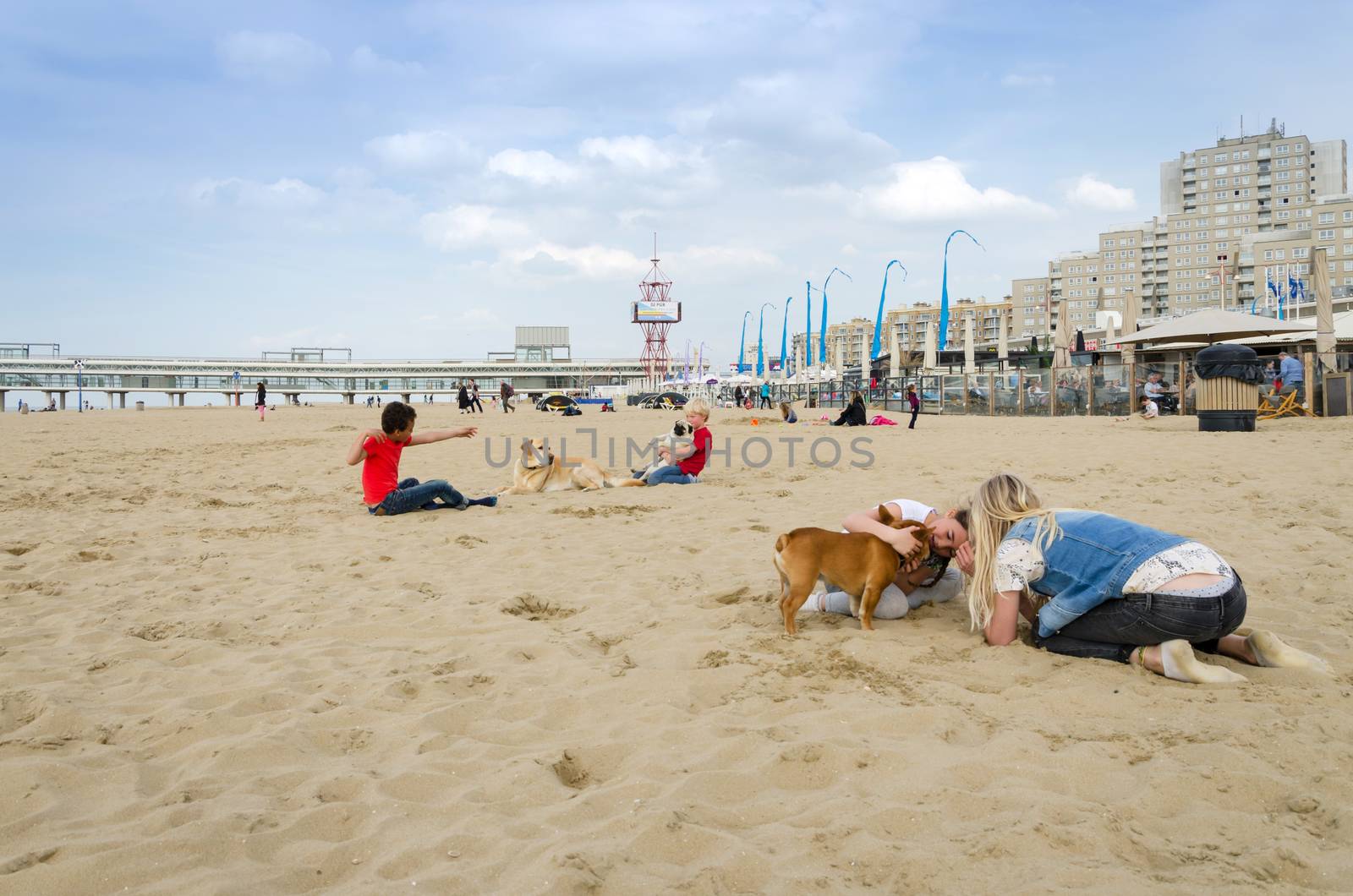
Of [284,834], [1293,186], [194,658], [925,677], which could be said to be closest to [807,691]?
[925,677]

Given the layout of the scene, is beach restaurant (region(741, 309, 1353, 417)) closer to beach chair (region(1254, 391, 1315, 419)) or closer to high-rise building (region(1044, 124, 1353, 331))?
beach chair (region(1254, 391, 1315, 419))

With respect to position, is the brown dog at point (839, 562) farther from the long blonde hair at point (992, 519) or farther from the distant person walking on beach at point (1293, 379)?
the distant person walking on beach at point (1293, 379)

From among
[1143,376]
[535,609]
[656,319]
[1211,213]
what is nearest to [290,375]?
[656,319]

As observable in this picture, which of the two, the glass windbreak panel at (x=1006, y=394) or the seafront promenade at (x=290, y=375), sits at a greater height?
the seafront promenade at (x=290, y=375)

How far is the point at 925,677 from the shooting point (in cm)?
368

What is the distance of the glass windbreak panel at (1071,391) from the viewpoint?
2530cm

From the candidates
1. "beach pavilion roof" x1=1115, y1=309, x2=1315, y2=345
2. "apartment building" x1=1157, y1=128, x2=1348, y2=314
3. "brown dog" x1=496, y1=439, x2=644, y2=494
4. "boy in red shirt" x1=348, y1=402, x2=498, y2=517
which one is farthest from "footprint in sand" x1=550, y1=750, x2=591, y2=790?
"apartment building" x1=1157, y1=128, x2=1348, y2=314

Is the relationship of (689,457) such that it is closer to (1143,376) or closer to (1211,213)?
(1143,376)

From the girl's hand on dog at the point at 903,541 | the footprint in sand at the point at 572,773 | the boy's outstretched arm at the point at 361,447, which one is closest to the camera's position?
the footprint in sand at the point at 572,773

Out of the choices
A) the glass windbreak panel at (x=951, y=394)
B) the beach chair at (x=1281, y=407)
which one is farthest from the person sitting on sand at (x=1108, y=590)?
the glass windbreak panel at (x=951, y=394)

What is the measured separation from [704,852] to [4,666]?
11.9 ft

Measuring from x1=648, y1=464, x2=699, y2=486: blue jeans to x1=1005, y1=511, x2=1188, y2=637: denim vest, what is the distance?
22.3ft

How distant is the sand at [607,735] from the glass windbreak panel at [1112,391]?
765 inches

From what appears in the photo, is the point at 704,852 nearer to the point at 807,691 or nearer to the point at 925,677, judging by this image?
the point at 807,691
